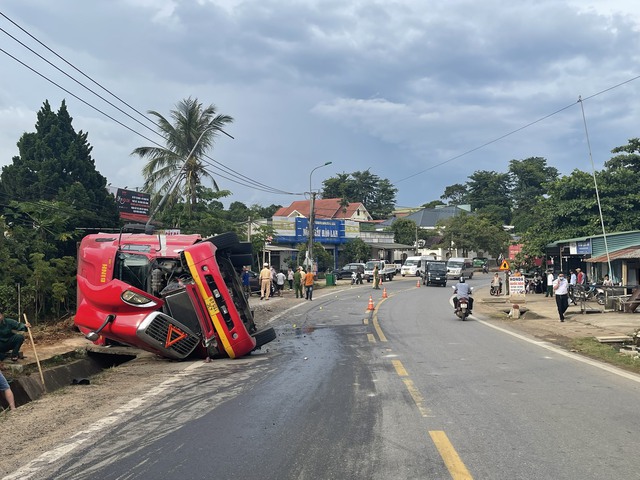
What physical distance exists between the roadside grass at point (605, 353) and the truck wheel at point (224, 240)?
25.2 ft

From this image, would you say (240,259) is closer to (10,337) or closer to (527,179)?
(10,337)

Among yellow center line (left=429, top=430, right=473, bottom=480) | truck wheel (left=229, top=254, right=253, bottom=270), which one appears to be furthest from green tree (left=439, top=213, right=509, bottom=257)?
yellow center line (left=429, top=430, right=473, bottom=480)

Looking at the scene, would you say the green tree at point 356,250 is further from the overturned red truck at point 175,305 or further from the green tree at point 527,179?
the overturned red truck at point 175,305

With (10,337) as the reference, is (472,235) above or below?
above

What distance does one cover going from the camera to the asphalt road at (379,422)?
17.1 ft

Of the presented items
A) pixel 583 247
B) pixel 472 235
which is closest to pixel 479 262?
pixel 472 235

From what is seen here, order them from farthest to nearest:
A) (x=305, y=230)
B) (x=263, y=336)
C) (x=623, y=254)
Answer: (x=305, y=230), (x=623, y=254), (x=263, y=336)

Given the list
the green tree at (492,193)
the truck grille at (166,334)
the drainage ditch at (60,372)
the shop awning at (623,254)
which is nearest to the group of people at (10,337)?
the drainage ditch at (60,372)

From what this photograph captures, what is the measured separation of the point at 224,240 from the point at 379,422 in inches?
262

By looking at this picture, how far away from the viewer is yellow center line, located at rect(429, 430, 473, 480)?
16.3 feet

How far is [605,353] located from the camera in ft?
40.9

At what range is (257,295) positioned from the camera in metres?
34.8

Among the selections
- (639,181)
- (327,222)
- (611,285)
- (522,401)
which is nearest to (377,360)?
(522,401)

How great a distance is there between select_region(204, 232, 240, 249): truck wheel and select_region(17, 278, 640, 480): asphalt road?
2400 mm
